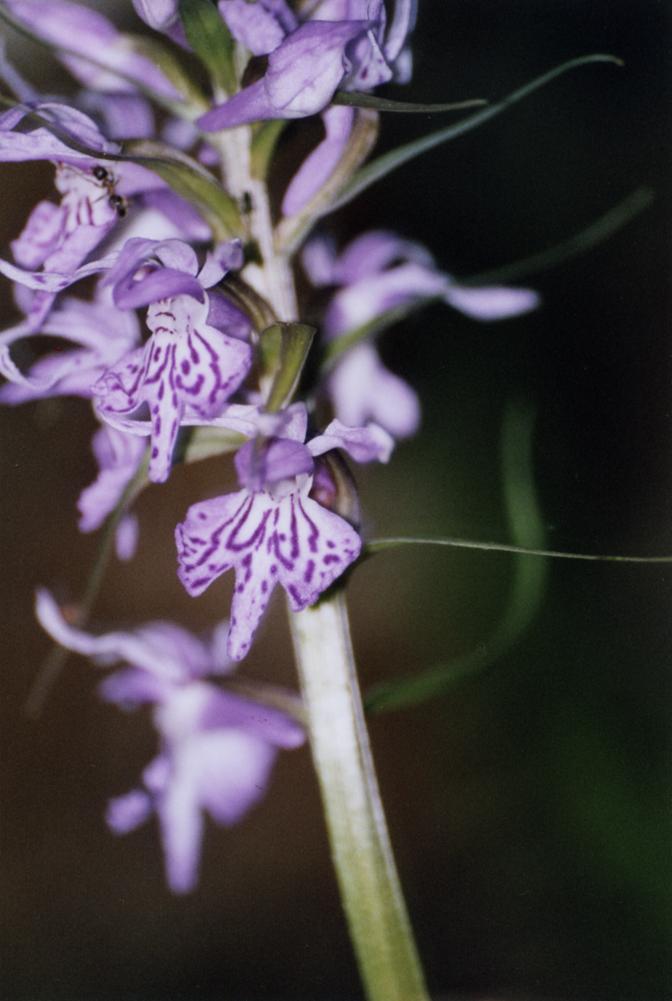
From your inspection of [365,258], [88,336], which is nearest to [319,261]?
[365,258]

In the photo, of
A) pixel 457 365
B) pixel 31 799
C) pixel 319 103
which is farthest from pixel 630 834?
pixel 319 103

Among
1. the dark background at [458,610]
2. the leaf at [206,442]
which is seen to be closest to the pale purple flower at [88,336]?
the leaf at [206,442]

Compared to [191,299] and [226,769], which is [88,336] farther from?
[226,769]

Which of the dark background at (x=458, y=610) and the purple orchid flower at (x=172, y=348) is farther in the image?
the dark background at (x=458, y=610)

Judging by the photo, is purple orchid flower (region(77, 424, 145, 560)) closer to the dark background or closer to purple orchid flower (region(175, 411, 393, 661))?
purple orchid flower (region(175, 411, 393, 661))

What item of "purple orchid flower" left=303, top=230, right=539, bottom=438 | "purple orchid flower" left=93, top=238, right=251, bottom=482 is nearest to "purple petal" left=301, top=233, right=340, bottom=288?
"purple orchid flower" left=303, top=230, right=539, bottom=438

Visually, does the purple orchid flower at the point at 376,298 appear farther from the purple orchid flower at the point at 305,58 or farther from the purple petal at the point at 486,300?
the purple orchid flower at the point at 305,58

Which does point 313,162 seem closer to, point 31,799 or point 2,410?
point 2,410
